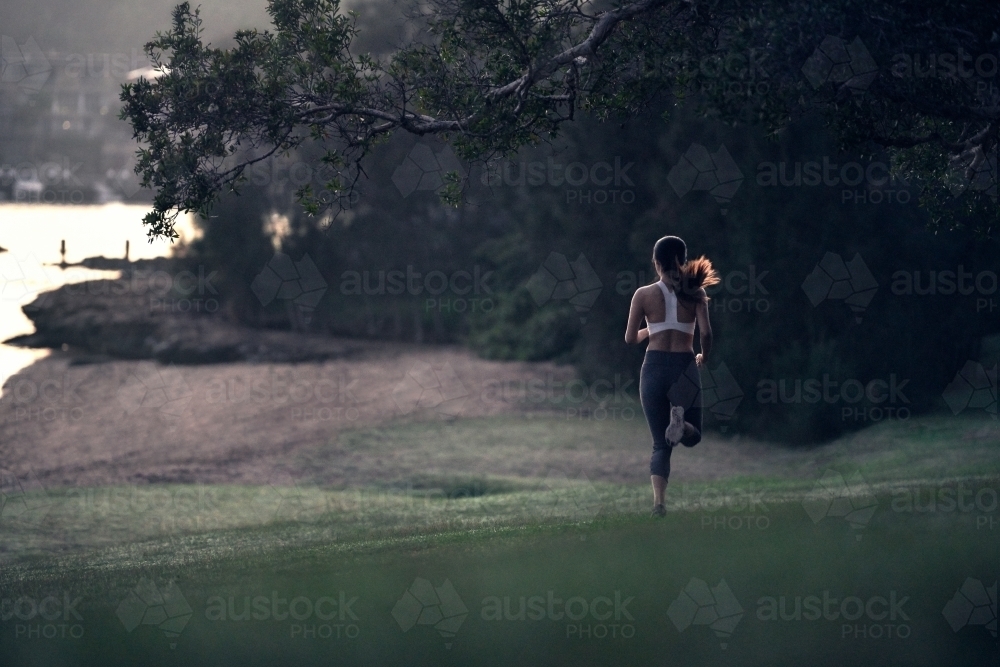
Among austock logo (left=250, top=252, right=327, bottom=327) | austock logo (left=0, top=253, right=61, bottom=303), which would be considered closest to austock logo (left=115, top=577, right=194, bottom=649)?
austock logo (left=250, top=252, right=327, bottom=327)

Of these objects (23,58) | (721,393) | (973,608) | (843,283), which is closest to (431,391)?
(721,393)

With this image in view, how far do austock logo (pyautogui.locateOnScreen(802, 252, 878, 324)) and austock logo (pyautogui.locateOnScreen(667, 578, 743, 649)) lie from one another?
13073 millimetres

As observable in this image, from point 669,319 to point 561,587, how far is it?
2495 mm

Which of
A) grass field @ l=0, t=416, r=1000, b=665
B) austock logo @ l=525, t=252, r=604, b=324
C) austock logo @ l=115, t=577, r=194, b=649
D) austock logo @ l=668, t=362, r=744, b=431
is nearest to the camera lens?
grass field @ l=0, t=416, r=1000, b=665

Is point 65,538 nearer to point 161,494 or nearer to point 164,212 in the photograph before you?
point 161,494

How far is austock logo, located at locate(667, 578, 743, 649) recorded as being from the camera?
628 centimetres

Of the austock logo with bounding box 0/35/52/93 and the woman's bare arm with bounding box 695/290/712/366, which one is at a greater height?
the austock logo with bounding box 0/35/52/93

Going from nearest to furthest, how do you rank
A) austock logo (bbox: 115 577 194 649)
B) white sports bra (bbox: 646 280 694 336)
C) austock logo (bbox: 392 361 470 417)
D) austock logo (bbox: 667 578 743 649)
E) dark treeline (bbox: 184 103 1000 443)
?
1. austock logo (bbox: 667 578 743 649)
2. austock logo (bbox: 115 577 194 649)
3. white sports bra (bbox: 646 280 694 336)
4. dark treeline (bbox: 184 103 1000 443)
5. austock logo (bbox: 392 361 470 417)

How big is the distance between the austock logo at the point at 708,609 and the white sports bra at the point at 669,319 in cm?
224

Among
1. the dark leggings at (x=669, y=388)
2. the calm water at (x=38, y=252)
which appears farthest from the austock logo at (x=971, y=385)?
the calm water at (x=38, y=252)

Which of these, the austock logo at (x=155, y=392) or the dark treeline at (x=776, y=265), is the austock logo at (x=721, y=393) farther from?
the austock logo at (x=155, y=392)

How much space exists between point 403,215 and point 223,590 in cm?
3088

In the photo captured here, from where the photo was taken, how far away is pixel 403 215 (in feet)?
124

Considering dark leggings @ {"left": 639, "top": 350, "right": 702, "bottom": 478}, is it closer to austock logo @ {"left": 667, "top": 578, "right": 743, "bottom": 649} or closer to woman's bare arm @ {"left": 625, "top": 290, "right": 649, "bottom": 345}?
woman's bare arm @ {"left": 625, "top": 290, "right": 649, "bottom": 345}
